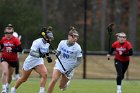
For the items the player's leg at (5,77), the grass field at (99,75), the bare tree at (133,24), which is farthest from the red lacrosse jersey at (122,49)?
the bare tree at (133,24)

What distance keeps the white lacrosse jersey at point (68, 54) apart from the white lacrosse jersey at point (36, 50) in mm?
767

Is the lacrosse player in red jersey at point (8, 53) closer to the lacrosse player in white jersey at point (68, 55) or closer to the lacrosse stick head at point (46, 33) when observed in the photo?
the lacrosse stick head at point (46, 33)

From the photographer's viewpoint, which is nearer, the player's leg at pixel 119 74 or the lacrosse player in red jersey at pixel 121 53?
the player's leg at pixel 119 74

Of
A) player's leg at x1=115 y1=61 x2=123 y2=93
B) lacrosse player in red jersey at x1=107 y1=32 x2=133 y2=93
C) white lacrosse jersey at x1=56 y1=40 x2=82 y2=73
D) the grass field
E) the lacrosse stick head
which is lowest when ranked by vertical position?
the grass field

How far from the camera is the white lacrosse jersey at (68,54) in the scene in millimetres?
17766

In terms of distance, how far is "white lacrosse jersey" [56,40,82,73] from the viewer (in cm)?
1777

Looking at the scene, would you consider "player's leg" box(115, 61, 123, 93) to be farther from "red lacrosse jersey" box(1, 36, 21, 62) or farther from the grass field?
"red lacrosse jersey" box(1, 36, 21, 62)

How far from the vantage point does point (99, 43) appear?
4353cm

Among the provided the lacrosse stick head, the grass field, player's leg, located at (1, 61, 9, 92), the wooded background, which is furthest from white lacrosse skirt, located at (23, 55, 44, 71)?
the wooded background

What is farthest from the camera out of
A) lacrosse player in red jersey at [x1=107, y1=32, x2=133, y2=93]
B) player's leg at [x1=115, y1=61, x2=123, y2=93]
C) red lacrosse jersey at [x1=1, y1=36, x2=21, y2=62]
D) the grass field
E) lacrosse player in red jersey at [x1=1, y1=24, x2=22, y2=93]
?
the grass field

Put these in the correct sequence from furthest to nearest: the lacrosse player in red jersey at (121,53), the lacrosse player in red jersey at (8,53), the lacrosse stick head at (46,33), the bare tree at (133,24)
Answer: the bare tree at (133,24) < the lacrosse player in red jersey at (121,53) < the lacrosse player in red jersey at (8,53) < the lacrosse stick head at (46,33)

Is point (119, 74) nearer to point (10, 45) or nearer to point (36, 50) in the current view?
point (36, 50)

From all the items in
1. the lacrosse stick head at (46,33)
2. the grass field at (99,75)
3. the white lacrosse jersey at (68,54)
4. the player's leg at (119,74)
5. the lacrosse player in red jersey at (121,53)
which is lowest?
the grass field at (99,75)

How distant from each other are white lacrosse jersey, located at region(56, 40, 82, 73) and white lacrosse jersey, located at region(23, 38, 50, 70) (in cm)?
77
